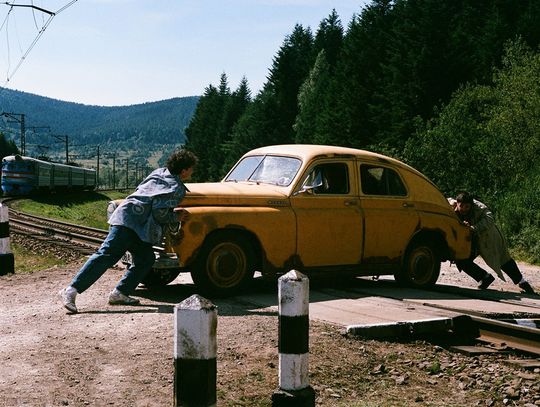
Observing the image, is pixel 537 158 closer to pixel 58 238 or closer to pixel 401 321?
pixel 58 238

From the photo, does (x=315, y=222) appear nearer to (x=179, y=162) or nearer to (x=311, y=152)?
(x=311, y=152)

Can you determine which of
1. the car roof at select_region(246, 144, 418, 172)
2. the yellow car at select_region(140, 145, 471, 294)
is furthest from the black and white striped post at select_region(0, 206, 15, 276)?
the car roof at select_region(246, 144, 418, 172)

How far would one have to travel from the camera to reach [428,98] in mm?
45719

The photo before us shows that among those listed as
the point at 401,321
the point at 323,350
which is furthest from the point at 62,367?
the point at 401,321

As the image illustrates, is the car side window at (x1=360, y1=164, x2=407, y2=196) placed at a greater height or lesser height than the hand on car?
greater

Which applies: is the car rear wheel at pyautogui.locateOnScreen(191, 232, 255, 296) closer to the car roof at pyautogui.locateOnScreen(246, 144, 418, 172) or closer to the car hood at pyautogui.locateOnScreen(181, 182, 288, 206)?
the car hood at pyautogui.locateOnScreen(181, 182, 288, 206)

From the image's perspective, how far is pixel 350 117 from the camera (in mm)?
52938

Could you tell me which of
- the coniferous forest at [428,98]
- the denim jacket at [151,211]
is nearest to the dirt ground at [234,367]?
the denim jacket at [151,211]

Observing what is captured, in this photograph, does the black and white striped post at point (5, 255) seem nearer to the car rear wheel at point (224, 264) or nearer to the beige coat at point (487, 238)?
the car rear wheel at point (224, 264)

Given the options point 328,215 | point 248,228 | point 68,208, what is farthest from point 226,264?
point 68,208

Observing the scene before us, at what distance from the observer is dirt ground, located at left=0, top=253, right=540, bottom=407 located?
15.9 ft

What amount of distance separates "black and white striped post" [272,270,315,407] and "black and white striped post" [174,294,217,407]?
1.06 m

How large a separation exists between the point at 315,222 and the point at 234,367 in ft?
12.2

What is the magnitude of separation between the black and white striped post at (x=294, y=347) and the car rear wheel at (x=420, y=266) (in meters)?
5.78
